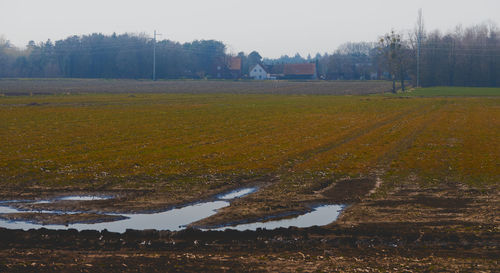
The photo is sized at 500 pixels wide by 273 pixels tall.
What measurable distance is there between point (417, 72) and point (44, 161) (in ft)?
345

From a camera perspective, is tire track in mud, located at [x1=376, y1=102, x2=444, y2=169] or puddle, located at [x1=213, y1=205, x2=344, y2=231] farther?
tire track in mud, located at [x1=376, y1=102, x2=444, y2=169]

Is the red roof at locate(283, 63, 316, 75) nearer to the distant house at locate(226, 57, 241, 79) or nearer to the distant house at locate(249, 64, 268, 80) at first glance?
the distant house at locate(249, 64, 268, 80)

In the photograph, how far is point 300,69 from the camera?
7298 inches

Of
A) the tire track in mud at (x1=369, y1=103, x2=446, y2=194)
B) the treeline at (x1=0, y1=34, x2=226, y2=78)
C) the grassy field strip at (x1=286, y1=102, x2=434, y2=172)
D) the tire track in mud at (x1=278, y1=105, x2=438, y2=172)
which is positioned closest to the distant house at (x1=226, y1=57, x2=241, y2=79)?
the treeline at (x1=0, y1=34, x2=226, y2=78)

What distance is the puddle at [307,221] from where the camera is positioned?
1212cm

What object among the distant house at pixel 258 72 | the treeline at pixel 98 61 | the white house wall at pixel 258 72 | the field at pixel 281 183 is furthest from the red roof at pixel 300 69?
the field at pixel 281 183

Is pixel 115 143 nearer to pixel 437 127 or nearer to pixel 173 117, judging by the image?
pixel 173 117

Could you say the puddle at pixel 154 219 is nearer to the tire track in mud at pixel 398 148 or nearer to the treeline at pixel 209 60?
the tire track in mud at pixel 398 148

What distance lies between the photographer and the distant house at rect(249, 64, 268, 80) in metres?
189

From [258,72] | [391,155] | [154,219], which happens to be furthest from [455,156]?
[258,72]

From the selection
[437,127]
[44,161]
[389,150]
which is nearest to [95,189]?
[44,161]

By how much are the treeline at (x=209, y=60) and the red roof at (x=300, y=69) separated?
731 centimetres

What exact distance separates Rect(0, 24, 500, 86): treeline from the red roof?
7307 millimetres

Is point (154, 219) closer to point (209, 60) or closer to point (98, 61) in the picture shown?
point (98, 61)
